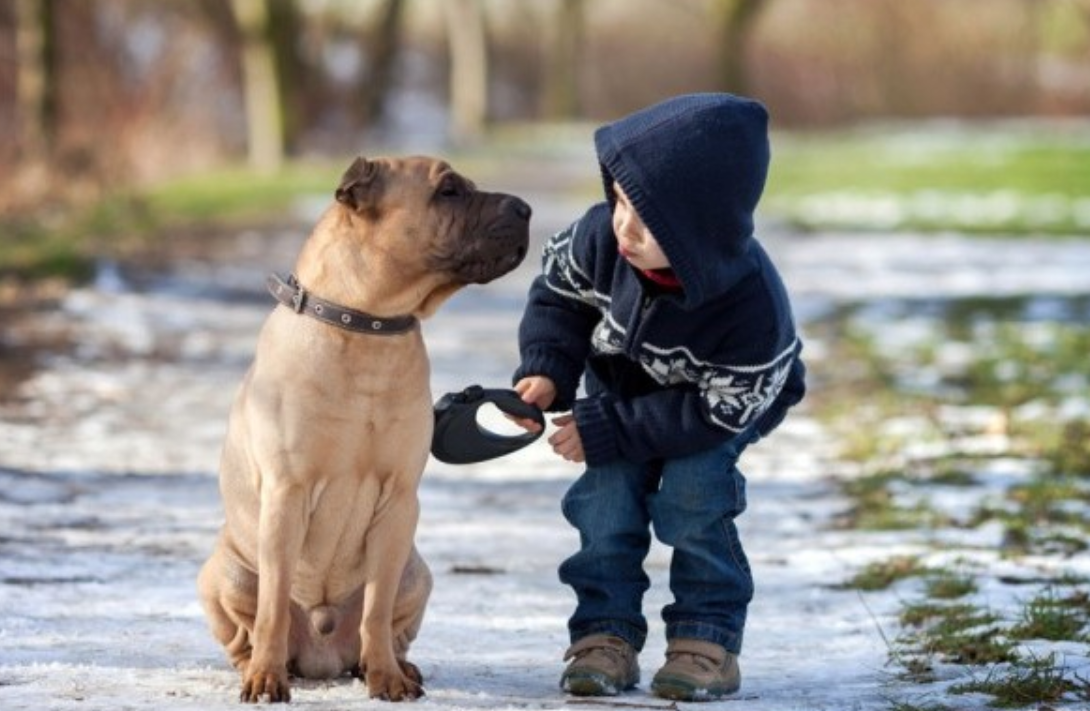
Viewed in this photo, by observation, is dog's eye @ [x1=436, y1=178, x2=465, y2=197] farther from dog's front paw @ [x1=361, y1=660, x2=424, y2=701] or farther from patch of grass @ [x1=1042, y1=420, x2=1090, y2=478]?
patch of grass @ [x1=1042, y1=420, x2=1090, y2=478]

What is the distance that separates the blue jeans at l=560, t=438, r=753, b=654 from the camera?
4.80 meters

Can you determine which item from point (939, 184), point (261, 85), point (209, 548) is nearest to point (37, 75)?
point (261, 85)

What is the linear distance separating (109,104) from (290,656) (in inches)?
744

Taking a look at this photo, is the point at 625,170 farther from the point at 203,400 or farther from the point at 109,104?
the point at 109,104

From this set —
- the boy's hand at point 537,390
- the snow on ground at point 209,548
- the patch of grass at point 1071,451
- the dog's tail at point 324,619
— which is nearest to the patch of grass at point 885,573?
the snow on ground at point 209,548

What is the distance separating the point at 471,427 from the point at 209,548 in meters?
1.90

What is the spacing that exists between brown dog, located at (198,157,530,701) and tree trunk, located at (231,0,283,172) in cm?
2311

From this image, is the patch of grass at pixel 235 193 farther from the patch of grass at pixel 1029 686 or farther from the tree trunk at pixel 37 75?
the patch of grass at pixel 1029 686

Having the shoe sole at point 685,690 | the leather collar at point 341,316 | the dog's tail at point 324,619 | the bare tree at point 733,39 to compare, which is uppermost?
the bare tree at point 733,39

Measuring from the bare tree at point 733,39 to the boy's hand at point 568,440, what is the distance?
34.2 m

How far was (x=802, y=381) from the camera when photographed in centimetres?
499

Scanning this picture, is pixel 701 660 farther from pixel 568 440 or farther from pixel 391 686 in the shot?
pixel 391 686

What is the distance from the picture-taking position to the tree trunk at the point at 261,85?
2748 centimetres

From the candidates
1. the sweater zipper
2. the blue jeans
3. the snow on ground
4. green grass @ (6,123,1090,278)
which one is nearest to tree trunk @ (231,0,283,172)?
green grass @ (6,123,1090,278)
